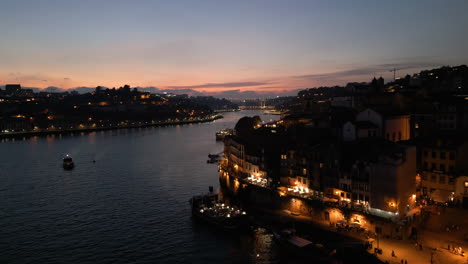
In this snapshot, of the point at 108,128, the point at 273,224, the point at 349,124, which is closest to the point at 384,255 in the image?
the point at 273,224

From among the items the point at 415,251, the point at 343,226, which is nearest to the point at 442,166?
the point at 415,251

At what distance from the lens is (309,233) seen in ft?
75.6

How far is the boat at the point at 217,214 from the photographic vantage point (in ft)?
85.0

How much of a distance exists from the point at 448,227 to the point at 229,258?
1405cm

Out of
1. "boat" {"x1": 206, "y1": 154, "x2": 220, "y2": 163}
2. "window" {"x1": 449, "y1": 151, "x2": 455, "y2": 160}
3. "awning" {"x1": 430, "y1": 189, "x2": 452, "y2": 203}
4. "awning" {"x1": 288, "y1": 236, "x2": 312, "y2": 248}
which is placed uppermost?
"window" {"x1": 449, "y1": 151, "x2": 455, "y2": 160}

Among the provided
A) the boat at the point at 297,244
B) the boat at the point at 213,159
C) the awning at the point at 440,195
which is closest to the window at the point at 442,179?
the awning at the point at 440,195

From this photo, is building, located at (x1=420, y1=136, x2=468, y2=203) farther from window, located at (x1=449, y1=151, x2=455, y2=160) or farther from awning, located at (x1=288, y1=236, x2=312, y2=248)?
awning, located at (x1=288, y1=236, x2=312, y2=248)

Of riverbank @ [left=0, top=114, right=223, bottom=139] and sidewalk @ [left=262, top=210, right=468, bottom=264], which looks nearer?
sidewalk @ [left=262, top=210, right=468, bottom=264]

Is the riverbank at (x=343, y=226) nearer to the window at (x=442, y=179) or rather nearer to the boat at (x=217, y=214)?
the boat at (x=217, y=214)

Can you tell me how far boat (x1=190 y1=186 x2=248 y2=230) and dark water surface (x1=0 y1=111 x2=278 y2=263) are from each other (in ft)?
2.49

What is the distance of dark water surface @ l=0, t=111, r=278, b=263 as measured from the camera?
885 inches

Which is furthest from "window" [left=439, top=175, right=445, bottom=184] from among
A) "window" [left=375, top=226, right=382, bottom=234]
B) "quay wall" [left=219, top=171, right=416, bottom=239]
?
"window" [left=375, top=226, right=382, bottom=234]

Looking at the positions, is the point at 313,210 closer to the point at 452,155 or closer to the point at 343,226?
the point at 343,226

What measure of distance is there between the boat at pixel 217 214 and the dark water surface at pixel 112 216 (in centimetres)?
76
